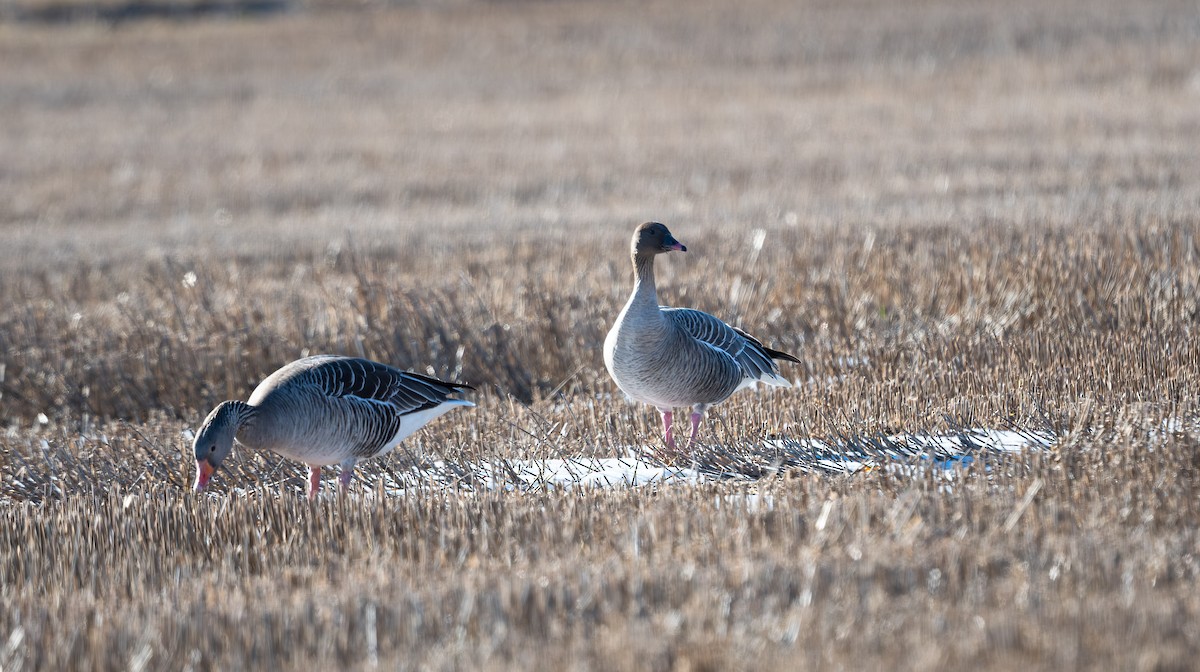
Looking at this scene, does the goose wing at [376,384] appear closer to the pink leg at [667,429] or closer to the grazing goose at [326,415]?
the grazing goose at [326,415]

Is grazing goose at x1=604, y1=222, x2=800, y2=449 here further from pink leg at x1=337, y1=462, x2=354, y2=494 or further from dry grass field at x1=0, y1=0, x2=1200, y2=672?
pink leg at x1=337, y1=462, x2=354, y2=494

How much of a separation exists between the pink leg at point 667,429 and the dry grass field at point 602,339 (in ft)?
0.56

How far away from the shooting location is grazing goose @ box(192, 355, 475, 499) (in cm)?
685

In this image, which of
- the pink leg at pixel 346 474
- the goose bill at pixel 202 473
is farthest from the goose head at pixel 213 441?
the pink leg at pixel 346 474

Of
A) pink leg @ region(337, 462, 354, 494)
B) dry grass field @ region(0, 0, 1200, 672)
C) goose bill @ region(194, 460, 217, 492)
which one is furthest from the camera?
pink leg @ region(337, 462, 354, 494)

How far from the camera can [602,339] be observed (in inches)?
417

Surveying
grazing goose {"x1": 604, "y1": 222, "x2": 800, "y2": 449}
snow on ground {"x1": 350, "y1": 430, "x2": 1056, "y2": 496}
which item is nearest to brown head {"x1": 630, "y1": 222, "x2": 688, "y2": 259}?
grazing goose {"x1": 604, "y1": 222, "x2": 800, "y2": 449}

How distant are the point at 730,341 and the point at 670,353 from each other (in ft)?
2.65

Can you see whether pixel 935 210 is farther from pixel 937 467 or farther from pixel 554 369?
pixel 937 467

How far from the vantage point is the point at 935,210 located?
15.2 m

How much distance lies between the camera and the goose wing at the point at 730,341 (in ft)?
26.6

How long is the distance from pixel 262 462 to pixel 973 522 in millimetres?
4953

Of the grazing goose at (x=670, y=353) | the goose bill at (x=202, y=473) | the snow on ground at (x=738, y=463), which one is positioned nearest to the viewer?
the goose bill at (x=202, y=473)

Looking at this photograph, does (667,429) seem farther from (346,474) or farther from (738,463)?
(346,474)
